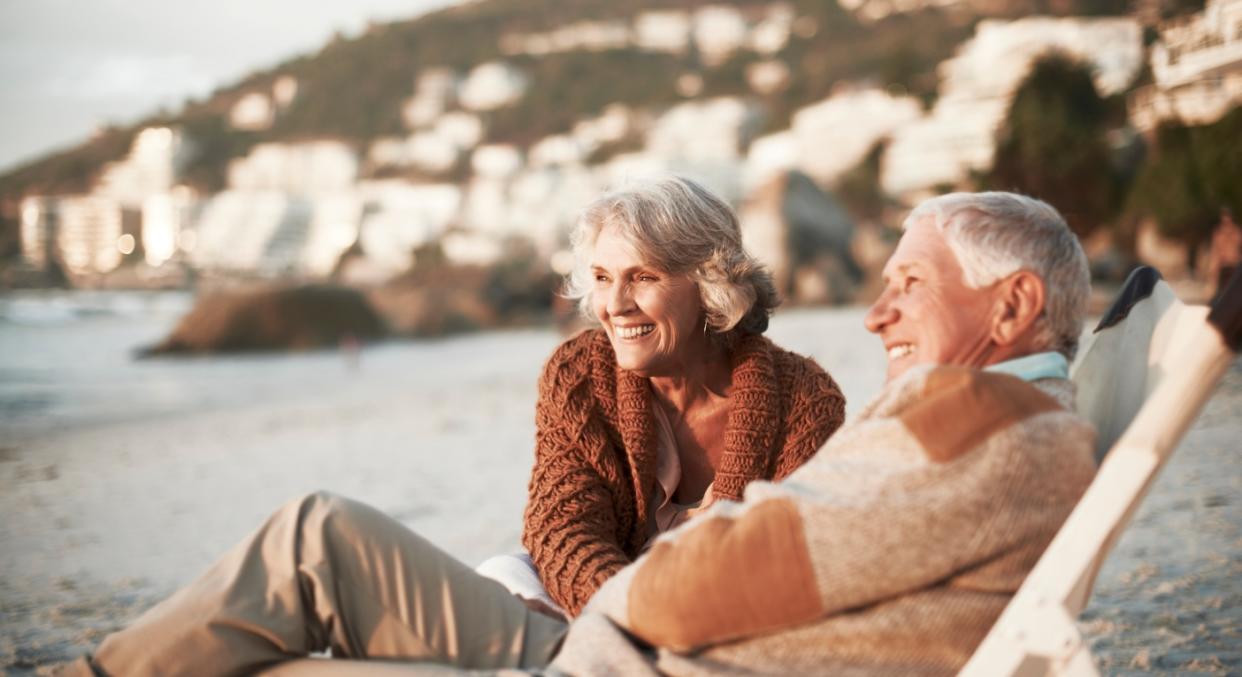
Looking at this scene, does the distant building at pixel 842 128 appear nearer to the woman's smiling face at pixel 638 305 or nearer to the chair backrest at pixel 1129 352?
the woman's smiling face at pixel 638 305

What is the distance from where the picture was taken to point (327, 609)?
1.74 metres

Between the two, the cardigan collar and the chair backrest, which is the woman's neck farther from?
the chair backrest

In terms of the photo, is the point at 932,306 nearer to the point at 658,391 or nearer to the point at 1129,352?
the point at 1129,352

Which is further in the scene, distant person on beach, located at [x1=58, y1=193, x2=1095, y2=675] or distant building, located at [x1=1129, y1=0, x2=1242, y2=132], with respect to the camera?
distant building, located at [x1=1129, y1=0, x2=1242, y2=132]

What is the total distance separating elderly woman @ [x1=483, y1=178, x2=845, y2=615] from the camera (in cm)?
259

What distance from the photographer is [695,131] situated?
96500mm

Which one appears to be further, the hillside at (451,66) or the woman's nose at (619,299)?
the hillside at (451,66)

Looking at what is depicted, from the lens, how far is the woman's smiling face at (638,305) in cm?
265

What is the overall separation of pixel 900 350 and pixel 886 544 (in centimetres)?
53

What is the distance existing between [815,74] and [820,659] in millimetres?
88550

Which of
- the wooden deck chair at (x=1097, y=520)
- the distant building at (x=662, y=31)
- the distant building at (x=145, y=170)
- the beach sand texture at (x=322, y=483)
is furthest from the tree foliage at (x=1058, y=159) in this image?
the distant building at (x=145, y=170)

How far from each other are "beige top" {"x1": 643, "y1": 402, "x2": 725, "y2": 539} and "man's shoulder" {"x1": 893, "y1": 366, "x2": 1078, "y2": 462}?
3.71ft

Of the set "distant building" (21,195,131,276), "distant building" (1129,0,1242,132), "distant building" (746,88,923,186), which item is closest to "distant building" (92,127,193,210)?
"distant building" (21,195,131,276)

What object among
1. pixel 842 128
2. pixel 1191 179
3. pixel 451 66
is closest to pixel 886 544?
pixel 1191 179
